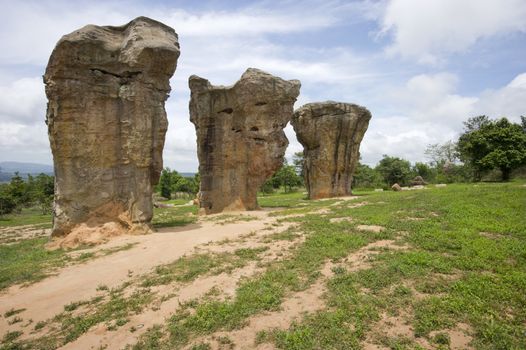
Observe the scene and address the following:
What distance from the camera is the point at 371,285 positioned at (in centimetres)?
856

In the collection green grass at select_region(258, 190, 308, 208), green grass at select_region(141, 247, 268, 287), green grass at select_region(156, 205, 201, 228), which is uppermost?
green grass at select_region(258, 190, 308, 208)

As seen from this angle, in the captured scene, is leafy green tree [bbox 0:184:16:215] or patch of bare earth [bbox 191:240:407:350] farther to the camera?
leafy green tree [bbox 0:184:16:215]

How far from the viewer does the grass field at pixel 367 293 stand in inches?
265

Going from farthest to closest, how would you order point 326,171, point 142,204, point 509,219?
point 326,171
point 142,204
point 509,219

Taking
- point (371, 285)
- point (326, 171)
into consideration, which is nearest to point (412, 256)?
point (371, 285)

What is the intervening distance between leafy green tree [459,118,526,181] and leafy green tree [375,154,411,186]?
1561 centimetres

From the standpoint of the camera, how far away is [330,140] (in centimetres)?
3553

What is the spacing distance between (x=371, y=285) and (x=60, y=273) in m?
9.87

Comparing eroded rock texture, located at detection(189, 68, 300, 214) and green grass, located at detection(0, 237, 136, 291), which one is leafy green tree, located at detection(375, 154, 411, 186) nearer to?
eroded rock texture, located at detection(189, 68, 300, 214)

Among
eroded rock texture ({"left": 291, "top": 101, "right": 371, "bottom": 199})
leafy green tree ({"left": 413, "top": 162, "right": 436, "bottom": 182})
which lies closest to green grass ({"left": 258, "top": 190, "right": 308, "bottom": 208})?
eroded rock texture ({"left": 291, "top": 101, "right": 371, "bottom": 199})

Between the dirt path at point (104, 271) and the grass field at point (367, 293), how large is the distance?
74 cm

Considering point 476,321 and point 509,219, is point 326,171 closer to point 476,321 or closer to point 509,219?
point 509,219

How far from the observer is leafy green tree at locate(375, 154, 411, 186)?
60.2m

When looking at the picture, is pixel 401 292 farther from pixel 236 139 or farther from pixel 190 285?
pixel 236 139
